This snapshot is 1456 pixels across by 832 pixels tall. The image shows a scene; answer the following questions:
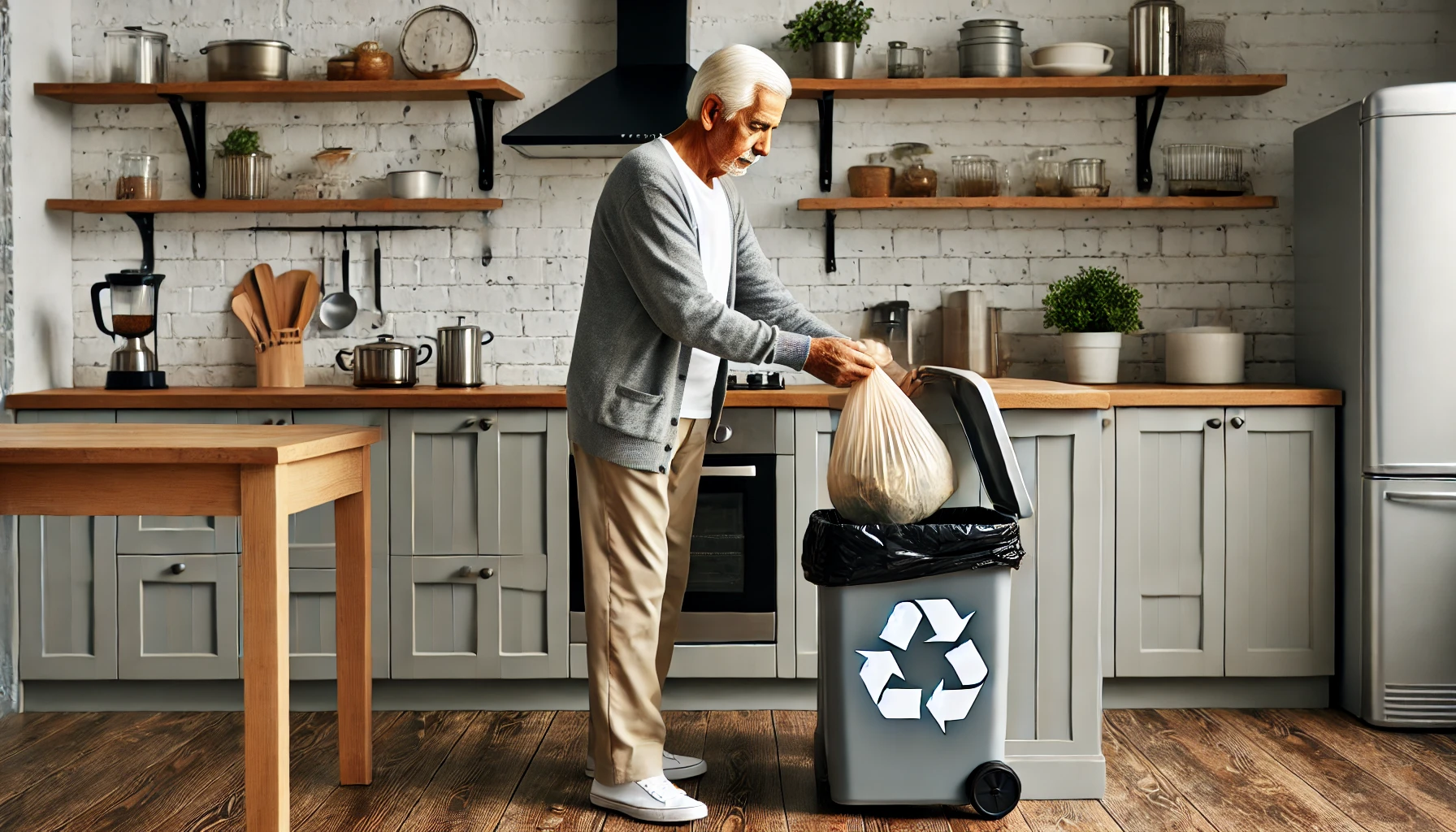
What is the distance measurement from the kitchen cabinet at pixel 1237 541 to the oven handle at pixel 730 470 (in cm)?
104

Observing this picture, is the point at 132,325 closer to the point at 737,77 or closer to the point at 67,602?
the point at 67,602

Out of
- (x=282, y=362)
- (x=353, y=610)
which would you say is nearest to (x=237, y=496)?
(x=353, y=610)

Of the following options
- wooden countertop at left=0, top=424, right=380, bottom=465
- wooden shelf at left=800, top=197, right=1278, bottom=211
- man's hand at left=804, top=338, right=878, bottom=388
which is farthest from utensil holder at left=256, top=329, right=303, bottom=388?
man's hand at left=804, top=338, right=878, bottom=388

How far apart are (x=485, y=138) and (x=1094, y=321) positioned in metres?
2.05

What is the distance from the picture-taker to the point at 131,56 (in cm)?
357

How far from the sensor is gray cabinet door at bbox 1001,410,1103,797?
2.40 metres

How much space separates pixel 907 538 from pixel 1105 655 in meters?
1.26

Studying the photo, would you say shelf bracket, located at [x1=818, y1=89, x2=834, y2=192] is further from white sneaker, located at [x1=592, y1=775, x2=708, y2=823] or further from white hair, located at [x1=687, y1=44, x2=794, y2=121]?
white sneaker, located at [x1=592, y1=775, x2=708, y2=823]

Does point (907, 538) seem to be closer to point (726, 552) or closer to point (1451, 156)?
point (726, 552)

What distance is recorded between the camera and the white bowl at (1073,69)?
137 inches

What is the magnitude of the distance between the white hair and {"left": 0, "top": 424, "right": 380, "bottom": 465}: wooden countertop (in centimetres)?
102

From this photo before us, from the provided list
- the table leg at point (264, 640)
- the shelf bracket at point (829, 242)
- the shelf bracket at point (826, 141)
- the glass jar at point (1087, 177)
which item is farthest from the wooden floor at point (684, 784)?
the shelf bracket at point (826, 141)

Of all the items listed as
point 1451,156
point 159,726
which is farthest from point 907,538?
point 159,726

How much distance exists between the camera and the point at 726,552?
122 inches
